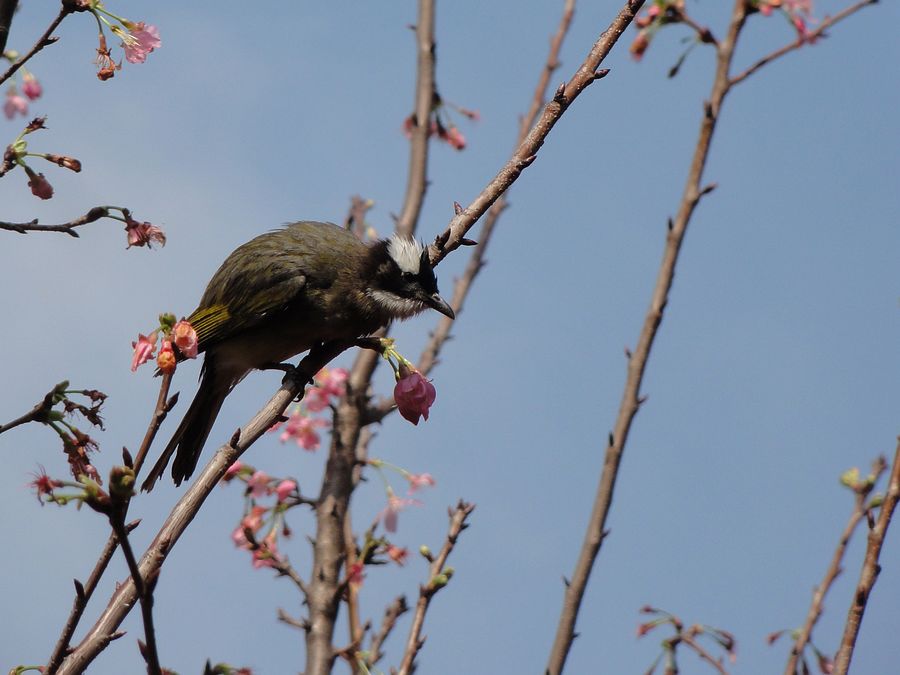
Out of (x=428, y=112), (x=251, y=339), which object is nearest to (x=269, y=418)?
(x=251, y=339)

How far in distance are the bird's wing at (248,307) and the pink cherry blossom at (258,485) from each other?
4.57 ft

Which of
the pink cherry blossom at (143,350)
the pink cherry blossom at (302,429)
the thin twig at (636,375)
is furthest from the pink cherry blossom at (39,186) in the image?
the pink cherry blossom at (302,429)

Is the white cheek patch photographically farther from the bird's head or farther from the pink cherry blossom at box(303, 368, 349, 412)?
the pink cherry blossom at box(303, 368, 349, 412)

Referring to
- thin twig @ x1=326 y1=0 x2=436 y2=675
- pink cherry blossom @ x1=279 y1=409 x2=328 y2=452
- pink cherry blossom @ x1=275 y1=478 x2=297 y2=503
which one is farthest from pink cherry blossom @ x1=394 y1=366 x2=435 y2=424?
pink cherry blossom @ x1=279 y1=409 x2=328 y2=452

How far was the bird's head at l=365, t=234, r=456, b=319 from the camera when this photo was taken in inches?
207

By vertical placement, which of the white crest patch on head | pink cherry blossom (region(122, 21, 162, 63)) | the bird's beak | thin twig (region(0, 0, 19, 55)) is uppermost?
the white crest patch on head

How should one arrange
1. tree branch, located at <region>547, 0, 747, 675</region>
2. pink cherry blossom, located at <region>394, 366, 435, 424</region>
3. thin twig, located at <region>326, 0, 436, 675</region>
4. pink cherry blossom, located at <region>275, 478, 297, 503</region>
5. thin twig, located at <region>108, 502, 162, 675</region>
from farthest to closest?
pink cherry blossom, located at <region>275, 478, 297, 503</region>, thin twig, located at <region>326, 0, 436, 675</region>, tree branch, located at <region>547, 0, 747, 675</region>, pink cherry blossom, located at <region>394, 366, 435, 424</region>, thin twig, located at <region>108, 502, 162, 675</region>

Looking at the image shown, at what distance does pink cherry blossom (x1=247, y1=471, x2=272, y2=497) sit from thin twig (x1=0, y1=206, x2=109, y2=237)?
3.32 m

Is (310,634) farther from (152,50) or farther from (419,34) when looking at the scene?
(419,34)

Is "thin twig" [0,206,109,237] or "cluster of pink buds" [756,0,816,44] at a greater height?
"cluster of pink buds" [756,0,816,44]

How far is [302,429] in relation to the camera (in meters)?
7.75

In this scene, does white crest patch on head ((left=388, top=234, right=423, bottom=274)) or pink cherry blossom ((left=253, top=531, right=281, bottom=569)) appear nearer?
white crest patch on head ((left=388, top=234, right=423, bottom=274))

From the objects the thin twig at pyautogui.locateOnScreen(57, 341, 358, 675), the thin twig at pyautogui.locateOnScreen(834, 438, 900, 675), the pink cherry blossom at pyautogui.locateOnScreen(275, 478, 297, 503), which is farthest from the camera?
the pink cherry blossom at pyautogui.locateOnScreen(275, 478, 297, 503)

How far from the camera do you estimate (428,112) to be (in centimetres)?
781
